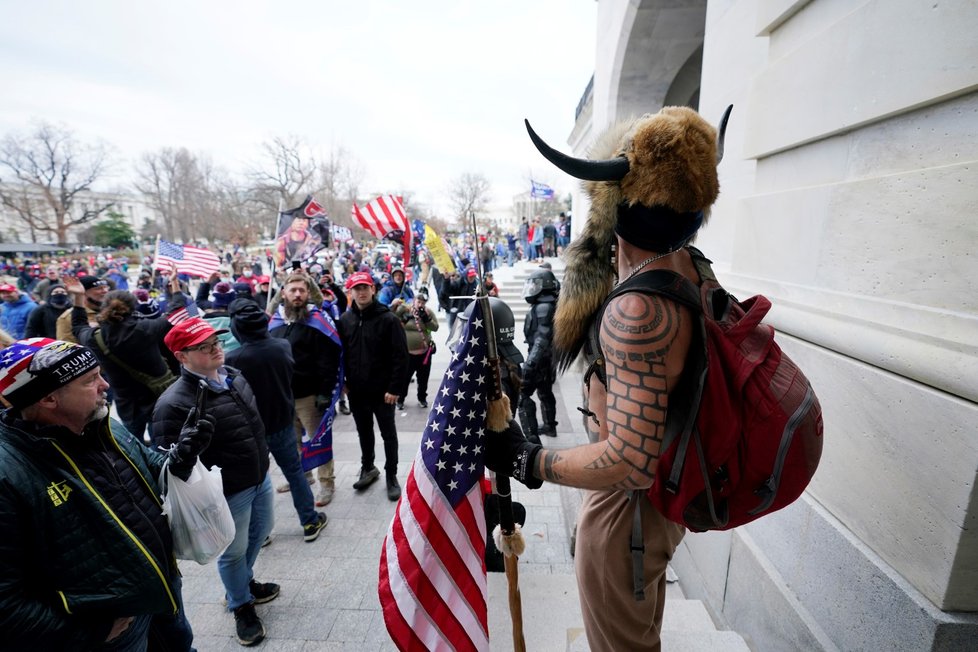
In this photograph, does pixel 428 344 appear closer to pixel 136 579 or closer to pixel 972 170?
pixel 136 579

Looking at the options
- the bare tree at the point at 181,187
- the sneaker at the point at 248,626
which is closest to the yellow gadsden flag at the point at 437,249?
the sneaker at the point at 248,626

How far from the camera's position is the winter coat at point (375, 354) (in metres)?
4.73

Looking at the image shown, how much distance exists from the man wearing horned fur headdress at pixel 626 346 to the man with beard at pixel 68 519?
5.50ft

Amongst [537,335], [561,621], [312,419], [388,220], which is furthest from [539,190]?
[561,621]

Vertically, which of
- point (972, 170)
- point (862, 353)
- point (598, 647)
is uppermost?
point (972, 170)

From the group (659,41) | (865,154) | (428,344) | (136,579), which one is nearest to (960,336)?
(865,154)

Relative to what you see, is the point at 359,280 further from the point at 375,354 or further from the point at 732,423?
the point at 732,423

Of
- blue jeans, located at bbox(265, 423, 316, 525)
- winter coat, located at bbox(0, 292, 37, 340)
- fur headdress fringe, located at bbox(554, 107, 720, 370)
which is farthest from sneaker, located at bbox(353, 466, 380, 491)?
winter coat, located at bbox(0, 292, 37, 340)

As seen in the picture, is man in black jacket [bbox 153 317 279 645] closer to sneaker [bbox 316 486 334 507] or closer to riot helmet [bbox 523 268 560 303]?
sneaker [bbox 316 486 334 507]

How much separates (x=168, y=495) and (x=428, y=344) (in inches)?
207

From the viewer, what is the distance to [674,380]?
1.43 m

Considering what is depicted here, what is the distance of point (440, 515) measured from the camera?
1768mm

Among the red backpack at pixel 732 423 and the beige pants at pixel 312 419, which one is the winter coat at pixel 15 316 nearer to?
the beige pants at pixel 312 419

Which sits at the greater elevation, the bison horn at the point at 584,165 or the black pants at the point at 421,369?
the bison horn at the point at 584,165
